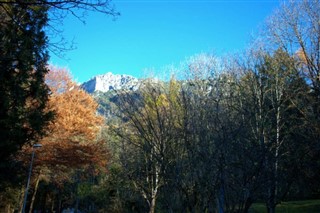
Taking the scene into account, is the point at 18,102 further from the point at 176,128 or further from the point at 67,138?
the point at 176,128

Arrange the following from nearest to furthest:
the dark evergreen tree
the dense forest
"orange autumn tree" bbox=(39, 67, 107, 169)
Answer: the dense forest → the dark evergreen tree → "orange autumn tree" bbox=(39, 67, 107, 169)

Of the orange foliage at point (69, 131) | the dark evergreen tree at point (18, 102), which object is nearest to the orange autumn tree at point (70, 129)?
the orange foliage at point (69, 131)

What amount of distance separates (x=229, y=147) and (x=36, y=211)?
4233 cm

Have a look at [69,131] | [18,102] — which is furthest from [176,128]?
[69,131]

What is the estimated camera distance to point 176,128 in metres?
5.00

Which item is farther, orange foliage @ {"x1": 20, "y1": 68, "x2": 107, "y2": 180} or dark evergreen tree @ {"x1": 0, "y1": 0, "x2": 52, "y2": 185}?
orange foliage @ {"x1": 20, "y1": 68, "x2": 107, "y2": 180}

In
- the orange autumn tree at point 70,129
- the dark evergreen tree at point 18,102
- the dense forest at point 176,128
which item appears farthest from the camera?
the orange autumn tree at point 70,129

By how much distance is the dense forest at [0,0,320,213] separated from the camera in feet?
13.8

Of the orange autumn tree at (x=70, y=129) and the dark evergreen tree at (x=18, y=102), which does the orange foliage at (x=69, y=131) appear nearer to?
the orange autumn tree at (x=70, y=129)

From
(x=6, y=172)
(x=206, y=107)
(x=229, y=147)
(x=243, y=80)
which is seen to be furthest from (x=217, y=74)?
(x=6, y=172)

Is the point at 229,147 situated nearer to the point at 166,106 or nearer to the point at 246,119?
the point at 246,119

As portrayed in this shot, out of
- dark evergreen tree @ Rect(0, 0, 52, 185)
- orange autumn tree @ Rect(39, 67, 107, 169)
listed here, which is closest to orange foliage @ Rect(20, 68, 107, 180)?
orange autumn tree @ Rect(39, 67, 107, 169)

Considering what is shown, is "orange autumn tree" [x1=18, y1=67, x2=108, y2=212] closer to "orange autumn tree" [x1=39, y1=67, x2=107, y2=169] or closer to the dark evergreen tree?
"orange autumn tree" [x1=39, y1=67, x2=107, y2=169]

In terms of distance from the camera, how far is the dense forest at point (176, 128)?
421 centimetres
